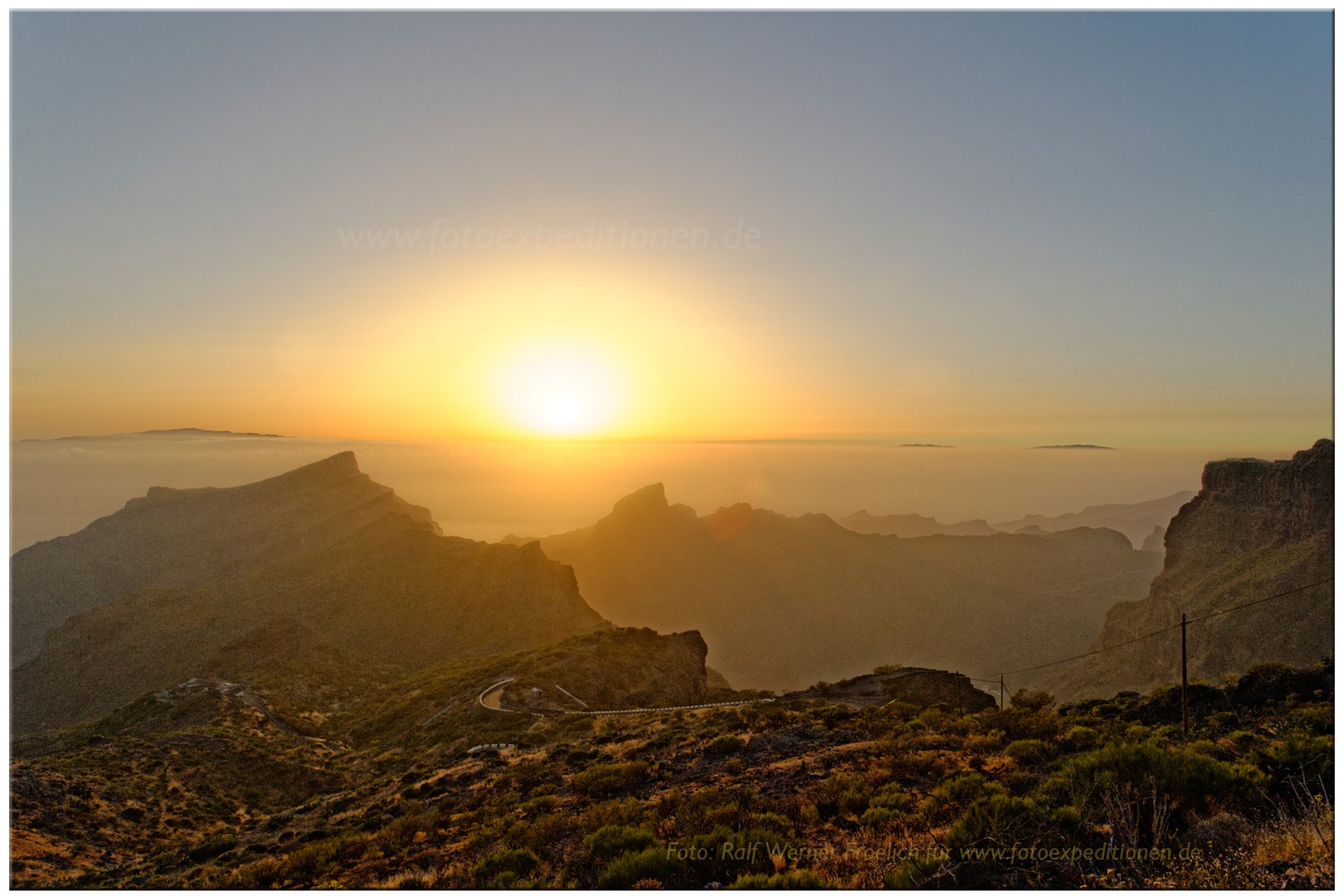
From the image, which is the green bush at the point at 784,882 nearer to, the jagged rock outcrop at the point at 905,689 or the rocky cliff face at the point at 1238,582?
the jagged rock outcrop at the point at 905,689

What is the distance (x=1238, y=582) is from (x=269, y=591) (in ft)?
460

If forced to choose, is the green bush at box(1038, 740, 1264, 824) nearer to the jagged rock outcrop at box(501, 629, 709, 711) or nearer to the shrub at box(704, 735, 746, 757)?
the shrub at box(704, 735, 746, 757)

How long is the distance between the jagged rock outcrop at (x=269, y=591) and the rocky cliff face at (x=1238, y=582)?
84.0m

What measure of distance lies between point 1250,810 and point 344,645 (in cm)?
9001

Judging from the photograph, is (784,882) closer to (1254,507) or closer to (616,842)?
(616,842)

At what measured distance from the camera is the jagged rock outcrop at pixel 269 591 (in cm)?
7975

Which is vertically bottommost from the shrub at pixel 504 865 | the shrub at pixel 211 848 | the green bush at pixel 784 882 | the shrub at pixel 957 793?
the shrub at pixel 211 848

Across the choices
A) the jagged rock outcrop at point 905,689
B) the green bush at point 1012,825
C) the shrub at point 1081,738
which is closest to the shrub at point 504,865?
the green bush at point 1012,825

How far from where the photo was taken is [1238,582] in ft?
291

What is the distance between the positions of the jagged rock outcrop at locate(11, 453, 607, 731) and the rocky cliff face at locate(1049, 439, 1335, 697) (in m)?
84.0

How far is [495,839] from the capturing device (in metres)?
15.8

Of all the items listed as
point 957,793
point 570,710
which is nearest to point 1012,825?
point 957,793

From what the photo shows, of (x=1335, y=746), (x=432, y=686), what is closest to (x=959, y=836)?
(x=1335, y=746)

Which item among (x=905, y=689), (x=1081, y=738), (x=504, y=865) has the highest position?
(x=1081, y=738)
